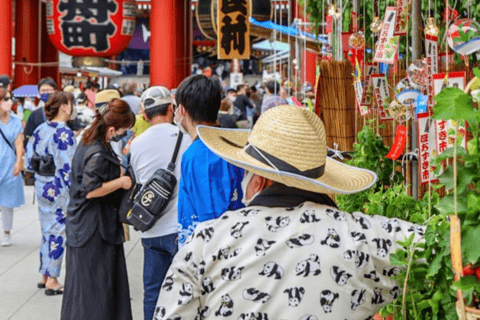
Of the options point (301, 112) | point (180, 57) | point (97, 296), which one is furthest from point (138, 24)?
point (301, 112)

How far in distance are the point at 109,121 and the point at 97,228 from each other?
69 cm

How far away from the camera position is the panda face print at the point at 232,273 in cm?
246

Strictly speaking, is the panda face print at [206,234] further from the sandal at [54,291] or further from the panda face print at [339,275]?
the sandal at [54,291]

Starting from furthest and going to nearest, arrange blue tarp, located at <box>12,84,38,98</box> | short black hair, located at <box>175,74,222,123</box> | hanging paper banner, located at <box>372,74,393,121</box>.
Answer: blue tarp, located at <box>12,84,38,98</box>
hanging paper banner, located at <box>372,74,393,121</box>
short black hair, located at <box>175,74,222,123</box>

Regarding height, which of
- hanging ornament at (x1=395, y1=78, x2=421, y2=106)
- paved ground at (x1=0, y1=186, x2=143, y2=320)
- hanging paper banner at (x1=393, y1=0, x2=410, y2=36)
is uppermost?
hanging paper banner at (x1=393, y1=0, x2=410, y2=36)

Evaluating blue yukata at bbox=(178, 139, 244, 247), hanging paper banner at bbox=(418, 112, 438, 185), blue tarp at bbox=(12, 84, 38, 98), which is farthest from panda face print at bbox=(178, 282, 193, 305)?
blue tarp at bbox=(12, 84, 38, 98)

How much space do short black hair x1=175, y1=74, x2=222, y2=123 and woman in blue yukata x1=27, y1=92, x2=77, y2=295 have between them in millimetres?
3346

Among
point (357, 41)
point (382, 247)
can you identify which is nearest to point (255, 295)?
point (382, 247)

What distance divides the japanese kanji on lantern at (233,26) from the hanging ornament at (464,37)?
30.2ft

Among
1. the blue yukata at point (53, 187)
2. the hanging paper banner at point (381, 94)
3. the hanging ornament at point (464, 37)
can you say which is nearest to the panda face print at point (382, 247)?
the hanging ornament at point (464, 37)

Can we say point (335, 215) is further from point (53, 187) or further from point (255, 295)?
point (53, 187)

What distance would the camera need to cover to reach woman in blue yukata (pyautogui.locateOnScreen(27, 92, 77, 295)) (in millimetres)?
7340

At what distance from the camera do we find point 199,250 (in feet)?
8.16

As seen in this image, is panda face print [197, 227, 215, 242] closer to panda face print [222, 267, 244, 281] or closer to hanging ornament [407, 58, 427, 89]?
panda face print [222, 267, 244, 281]
